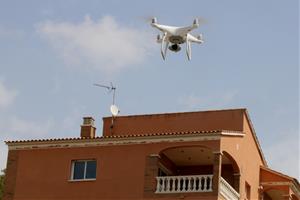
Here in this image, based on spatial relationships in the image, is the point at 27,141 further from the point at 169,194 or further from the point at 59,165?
the point at 169,194

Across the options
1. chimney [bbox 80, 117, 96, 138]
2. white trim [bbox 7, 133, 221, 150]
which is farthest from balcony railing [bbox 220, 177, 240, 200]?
chimney [bbox 80, 117, 96, 138]

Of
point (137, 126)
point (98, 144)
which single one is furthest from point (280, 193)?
point (98, 144)

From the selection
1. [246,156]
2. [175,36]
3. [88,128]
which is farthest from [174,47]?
[88,128]

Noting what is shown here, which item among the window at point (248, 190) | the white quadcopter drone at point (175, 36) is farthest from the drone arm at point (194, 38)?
the window at point (248, 190)

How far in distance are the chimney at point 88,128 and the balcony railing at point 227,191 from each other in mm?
8049

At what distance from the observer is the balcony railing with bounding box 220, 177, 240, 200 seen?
113ft

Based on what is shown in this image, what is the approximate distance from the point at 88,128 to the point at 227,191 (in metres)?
8.69

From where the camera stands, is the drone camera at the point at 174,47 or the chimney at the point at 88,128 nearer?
the drone camera at the point at 174,47

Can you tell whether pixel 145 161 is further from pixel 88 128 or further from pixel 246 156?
pixel 246 156

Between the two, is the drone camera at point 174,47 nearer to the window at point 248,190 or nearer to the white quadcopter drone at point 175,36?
the white quadcopter drone at point 175,36

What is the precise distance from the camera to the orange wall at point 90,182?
3559cm

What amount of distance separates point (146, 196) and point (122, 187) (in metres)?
1.35

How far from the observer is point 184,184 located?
114 ft

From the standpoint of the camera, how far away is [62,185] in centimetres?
3675
